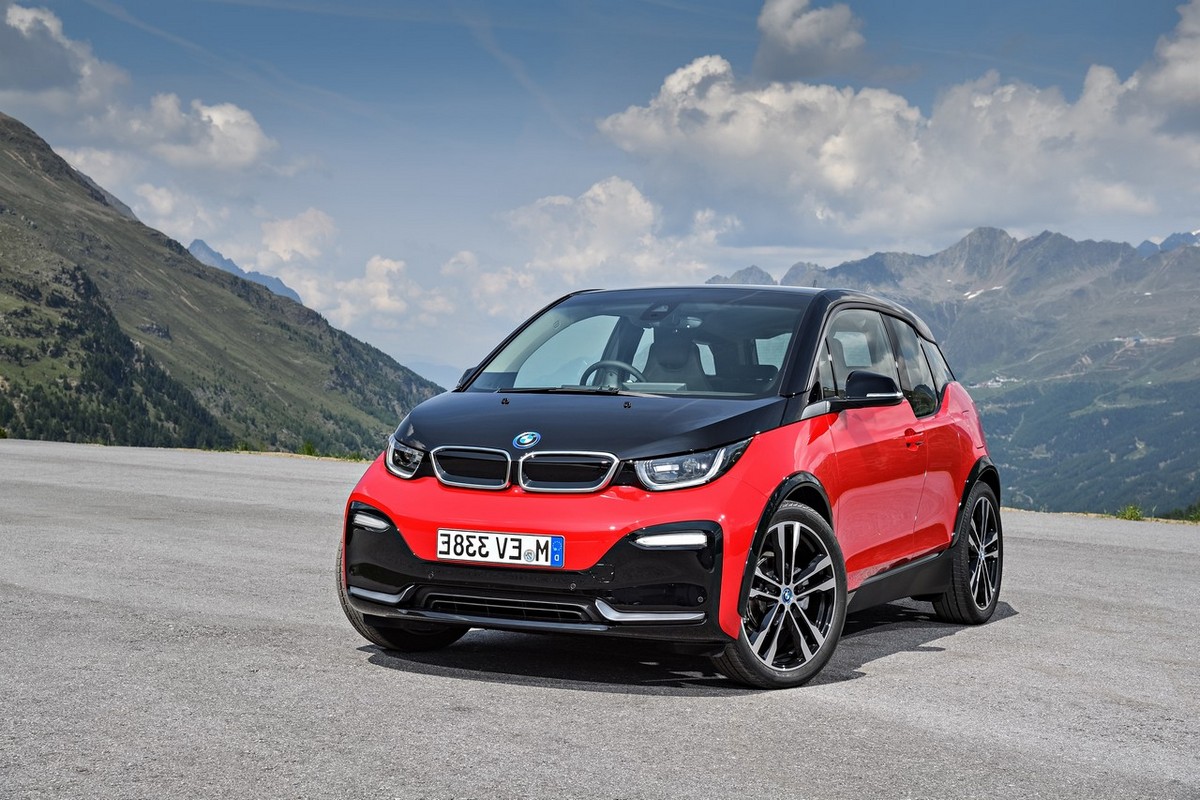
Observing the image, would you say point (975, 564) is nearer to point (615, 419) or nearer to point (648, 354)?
point (648, 354)

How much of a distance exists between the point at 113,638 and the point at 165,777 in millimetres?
2724

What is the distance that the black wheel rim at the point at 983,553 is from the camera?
8312 millimetres

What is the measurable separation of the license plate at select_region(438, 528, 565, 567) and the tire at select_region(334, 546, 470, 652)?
618 mm

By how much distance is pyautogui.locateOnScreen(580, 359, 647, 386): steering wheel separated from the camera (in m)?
6.80

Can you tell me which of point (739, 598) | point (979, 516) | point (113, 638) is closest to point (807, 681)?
point (739, 598)

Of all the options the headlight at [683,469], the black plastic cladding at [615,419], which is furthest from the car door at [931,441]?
the headlight at [683,469]

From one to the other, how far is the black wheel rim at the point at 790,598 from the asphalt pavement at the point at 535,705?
0.20 meters

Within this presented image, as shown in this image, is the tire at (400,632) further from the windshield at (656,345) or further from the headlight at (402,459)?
the windshield at (656,345)

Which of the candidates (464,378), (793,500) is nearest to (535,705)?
(793,500)

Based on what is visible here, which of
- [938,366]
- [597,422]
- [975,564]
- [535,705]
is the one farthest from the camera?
[938,366]

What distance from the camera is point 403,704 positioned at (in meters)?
5.42

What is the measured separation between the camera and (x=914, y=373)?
26.6 feet

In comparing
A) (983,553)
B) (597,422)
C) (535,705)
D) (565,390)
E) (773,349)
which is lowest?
(535,705)

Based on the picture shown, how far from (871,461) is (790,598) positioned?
1.12m
